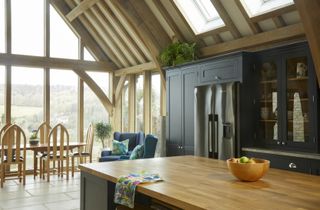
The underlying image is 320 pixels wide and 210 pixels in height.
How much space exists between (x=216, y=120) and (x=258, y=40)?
1.34 metres

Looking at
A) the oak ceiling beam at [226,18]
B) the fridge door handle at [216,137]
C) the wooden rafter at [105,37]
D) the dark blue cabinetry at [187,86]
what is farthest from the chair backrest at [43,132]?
the oak ceiling beam at [226,18]

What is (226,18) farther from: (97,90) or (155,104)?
(97,90)

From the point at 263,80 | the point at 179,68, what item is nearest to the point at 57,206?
the point at 179,68

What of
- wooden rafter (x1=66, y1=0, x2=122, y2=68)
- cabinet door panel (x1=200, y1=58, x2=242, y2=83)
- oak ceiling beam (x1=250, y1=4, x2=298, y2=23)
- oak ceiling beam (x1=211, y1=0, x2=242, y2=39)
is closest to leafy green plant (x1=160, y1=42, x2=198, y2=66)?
cabinet door panel (x1=200, y1=58, x2=242, y2=83)

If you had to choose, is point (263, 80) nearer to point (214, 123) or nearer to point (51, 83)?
point (214, 123)

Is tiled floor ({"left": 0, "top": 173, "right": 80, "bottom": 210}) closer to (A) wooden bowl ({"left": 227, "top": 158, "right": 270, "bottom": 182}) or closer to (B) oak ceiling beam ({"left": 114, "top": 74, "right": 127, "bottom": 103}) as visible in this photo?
(B) oak ceiling beam ({"left": 114, "top": 74, "right": 127, "bottom": 103})

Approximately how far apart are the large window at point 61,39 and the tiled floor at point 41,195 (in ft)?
10.2

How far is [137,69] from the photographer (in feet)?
26.5

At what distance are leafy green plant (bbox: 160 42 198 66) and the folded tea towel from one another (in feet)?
12.8

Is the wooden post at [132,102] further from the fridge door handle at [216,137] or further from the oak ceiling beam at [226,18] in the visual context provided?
the fridge door handle at [216,137]

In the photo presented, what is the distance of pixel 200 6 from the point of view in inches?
226

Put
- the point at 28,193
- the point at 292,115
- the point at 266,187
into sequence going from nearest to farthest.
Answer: the point at 266,187, the point at 292,115, the point at 28,193

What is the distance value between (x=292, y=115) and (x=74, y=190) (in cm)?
376

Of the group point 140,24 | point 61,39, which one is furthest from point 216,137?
point 61,39
